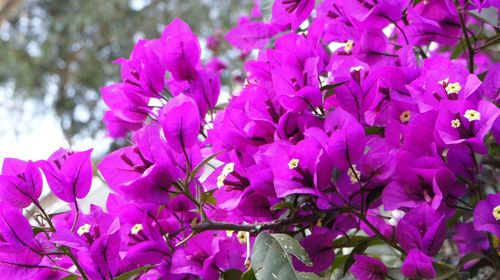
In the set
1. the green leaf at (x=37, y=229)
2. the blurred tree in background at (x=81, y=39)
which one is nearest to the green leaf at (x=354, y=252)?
the green leaf at (x=37, y=229)

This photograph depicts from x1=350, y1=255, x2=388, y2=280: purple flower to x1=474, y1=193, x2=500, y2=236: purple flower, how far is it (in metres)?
0.12

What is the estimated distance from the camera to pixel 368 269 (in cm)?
71

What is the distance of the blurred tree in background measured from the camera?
6453 millimetres

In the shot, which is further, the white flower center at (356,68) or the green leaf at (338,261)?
the green leaf at (338,261)

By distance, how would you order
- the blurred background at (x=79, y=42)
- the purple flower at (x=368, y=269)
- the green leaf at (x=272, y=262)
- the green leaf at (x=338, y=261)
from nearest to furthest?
the green leaf at (x=272, y=262) < the purple flower at (x=368, y=269) < the green leaf at (x=338, y=261) < the blurred background at (x=79, y=42)

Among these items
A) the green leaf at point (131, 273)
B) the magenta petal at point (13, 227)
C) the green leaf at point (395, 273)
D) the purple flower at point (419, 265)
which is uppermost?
the magenta petal at point (13, 227)

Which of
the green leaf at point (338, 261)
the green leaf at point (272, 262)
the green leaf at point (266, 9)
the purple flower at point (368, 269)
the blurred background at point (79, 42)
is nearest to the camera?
the green leaf at point (272, 262)

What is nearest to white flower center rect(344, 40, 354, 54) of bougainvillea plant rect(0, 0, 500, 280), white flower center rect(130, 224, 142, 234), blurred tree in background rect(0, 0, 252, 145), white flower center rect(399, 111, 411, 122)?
bougainvillea plant rect(0, 0, 500, 280)

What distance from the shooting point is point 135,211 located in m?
0.72

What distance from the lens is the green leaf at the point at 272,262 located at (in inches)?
23.6

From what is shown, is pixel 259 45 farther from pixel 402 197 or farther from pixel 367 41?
pixel 402 197

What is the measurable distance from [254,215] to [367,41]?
26 cm

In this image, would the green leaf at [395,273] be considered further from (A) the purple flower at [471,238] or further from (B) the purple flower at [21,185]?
(B) the purple flower at [21,185]

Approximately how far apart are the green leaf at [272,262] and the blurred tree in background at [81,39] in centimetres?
579
